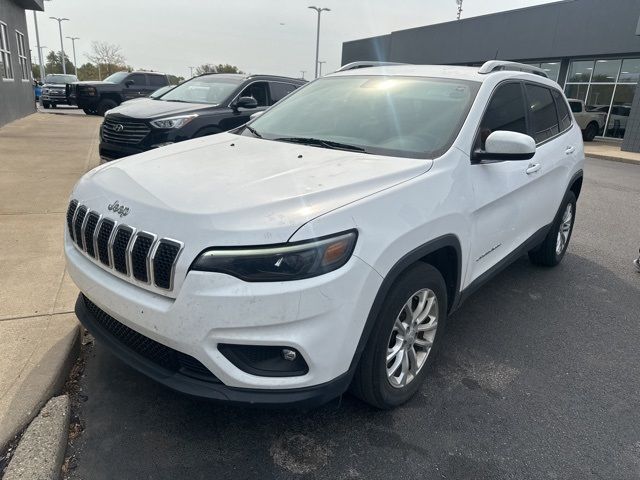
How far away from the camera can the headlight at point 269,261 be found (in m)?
Answer: 1.96

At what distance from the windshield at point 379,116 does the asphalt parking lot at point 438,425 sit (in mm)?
1459

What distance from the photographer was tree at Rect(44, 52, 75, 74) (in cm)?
7375

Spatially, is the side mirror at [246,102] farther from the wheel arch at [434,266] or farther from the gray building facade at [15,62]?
the gray building facade at [15,62]

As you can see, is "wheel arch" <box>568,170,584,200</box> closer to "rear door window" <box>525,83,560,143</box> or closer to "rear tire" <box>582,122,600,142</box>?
"rear door window" <box>525,83,560,143</box>

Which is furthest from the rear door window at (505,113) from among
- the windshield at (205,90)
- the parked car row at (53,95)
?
the parked car row at (53,95)

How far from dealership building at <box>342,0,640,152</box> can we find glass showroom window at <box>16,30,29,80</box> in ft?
69.3

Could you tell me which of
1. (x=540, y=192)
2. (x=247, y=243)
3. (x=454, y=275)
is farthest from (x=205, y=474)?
(x=540, y=192)

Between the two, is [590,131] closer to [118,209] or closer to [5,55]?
[5,55]

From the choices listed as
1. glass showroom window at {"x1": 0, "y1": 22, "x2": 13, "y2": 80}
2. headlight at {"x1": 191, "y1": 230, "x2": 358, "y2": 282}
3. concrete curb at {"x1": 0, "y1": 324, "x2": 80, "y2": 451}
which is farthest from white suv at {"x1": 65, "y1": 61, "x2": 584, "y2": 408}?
glass showroom window at {"x1": 0, "y1": 22, "x2": 13, "y2": 80}

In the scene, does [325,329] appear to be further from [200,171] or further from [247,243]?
[200,171]

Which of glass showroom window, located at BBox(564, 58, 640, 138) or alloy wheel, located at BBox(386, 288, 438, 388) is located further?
glass showroom window, located at BBox(564, 58, 640, 138)

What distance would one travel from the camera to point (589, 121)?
806 inches

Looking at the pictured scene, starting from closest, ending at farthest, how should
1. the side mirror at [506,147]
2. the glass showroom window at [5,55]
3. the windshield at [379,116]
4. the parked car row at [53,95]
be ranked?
the side mirror at [506,147] → the windshield at [379,116] → the glass showroom window at [5,55] → the parked car row at [53,95]

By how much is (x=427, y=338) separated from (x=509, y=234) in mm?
1227
